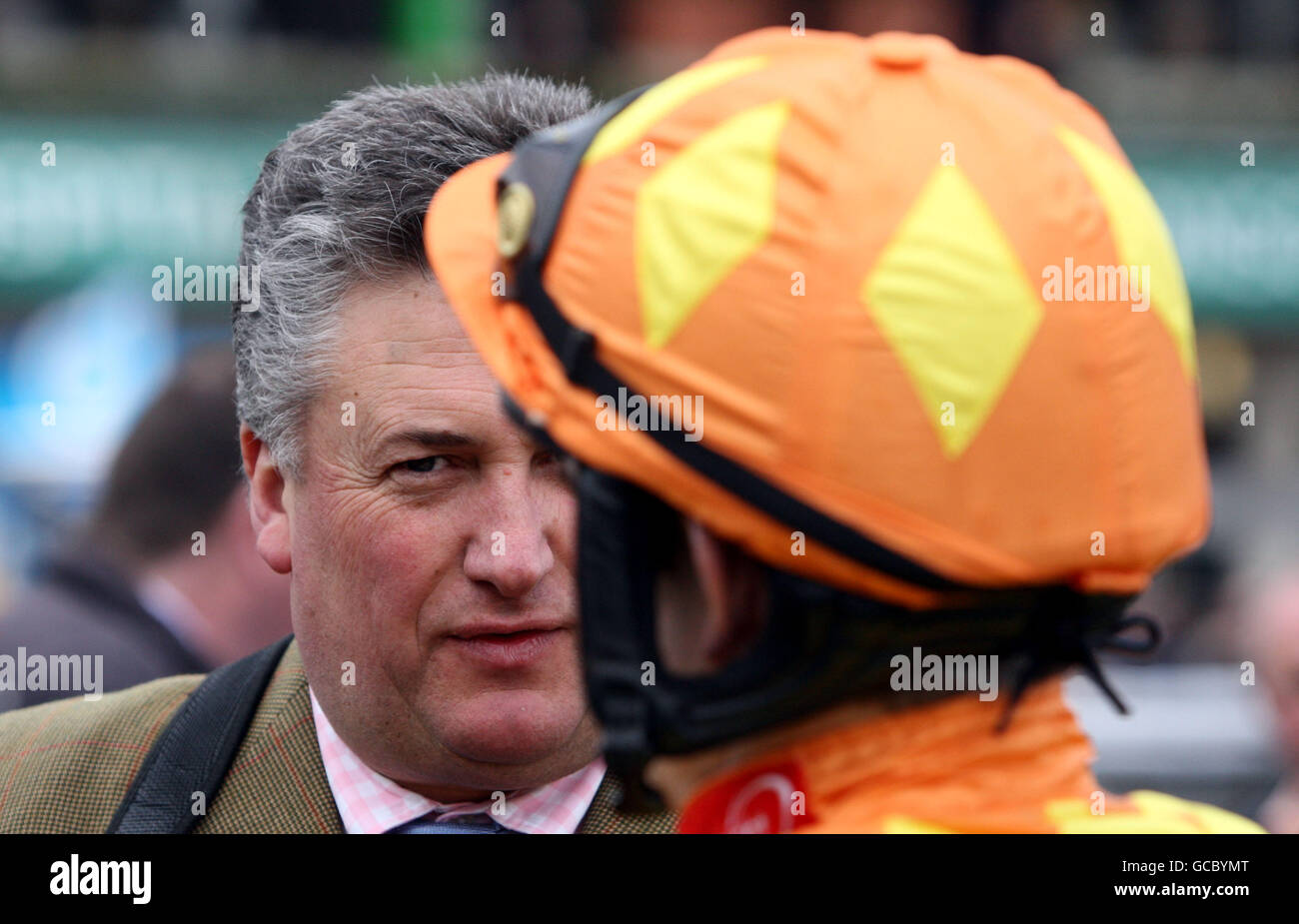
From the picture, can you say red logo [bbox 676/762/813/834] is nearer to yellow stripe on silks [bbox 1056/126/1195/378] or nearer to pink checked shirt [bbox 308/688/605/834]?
yellow stripe on silks [bbox 1056/126/1195/378]

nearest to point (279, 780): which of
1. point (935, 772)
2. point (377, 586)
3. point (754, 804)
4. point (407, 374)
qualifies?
point (377, 586)

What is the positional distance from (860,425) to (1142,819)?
46cm

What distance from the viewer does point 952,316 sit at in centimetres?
128

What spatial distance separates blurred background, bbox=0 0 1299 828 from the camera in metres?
10.2

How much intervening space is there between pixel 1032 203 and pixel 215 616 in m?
3.11

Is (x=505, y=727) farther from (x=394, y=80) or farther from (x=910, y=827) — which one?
(x=394, y=80)

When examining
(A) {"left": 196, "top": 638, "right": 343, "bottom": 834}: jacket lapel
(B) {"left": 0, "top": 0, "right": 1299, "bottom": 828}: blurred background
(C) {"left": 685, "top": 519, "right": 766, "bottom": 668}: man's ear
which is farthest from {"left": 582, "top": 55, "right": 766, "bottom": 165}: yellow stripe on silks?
(B) {"left": 0, "top": 0, "right": 1299, "bottom": 828}: blurred background

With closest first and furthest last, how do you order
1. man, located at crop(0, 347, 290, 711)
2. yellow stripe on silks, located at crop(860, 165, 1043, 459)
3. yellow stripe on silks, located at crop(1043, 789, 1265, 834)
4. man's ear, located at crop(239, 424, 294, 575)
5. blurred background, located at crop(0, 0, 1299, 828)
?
yellow stripe on silks, located at crop(860, 165, 1043, 459)
yellow stripe on silks, located at crop(1043, 789, 1265, 834)
man's ear, located at crop(239, 424, 294, 575)
man, located at crop(0, 347, 290, 711)
blurred background, located at crop(0, 0, 1299, 828)

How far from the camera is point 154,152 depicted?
417 inches

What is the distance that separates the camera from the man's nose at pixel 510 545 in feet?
6.71

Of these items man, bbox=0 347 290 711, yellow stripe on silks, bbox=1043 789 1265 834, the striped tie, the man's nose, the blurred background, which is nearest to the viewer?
yellow stripe on silks, bbox=1043 789 1265 834

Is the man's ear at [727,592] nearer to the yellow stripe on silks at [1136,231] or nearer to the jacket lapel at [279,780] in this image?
the yellow stripe on silks at [1136,231]
